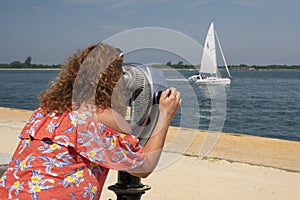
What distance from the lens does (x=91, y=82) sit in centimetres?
194

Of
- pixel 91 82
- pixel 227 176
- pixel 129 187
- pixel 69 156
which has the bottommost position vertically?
pixel 227 176

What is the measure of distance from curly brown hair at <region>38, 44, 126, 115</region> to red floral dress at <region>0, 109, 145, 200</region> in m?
0.06

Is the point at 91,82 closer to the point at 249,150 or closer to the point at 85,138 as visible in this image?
the point at 85,138

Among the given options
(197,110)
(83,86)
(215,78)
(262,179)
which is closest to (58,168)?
(83,86)

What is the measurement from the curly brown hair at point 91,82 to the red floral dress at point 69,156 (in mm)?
63

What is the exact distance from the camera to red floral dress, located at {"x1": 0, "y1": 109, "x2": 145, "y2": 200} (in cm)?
194

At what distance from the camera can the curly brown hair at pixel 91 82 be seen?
1.95 m

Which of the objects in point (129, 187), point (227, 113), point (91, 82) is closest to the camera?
point (91, 82)

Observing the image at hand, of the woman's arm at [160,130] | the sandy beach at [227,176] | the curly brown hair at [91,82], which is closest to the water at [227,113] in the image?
the woman's arm at [160,130]

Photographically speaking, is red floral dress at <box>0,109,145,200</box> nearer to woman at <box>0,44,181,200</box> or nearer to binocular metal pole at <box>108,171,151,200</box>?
woman at <box>0,44,181,200</box>

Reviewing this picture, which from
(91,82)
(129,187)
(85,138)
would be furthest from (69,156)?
(129,187)

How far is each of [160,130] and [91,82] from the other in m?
0.34

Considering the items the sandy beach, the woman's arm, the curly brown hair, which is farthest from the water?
the sandy beach

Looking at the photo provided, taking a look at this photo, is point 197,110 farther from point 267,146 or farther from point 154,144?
point 267,146
